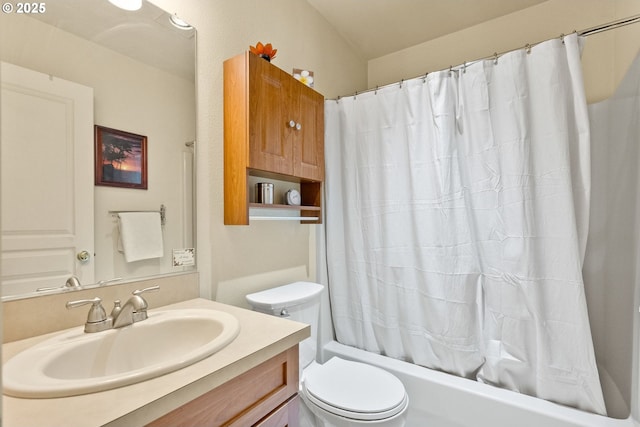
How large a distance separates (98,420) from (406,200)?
A: 64.3 inches

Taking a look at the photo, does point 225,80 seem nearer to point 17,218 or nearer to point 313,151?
point 313,151

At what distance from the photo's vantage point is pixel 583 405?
1420 mm

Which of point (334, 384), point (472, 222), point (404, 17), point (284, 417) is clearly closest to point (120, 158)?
point (284, 417)

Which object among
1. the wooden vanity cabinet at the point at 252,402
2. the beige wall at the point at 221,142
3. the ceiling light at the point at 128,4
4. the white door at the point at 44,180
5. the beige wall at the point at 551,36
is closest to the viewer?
the wooden vanity cabinet at the point at 252,402

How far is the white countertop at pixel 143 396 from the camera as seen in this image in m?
0.56

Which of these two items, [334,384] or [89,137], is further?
[334,384]

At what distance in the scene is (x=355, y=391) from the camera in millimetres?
1379

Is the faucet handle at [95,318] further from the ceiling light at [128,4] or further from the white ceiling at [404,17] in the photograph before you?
the white ceiling at [404,17]

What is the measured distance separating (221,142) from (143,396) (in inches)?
41.5

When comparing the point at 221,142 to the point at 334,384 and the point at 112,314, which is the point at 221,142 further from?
the point at 334,384

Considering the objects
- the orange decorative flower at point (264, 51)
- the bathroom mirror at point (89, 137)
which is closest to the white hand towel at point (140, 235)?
the bathroom mirror at point (89, 137)

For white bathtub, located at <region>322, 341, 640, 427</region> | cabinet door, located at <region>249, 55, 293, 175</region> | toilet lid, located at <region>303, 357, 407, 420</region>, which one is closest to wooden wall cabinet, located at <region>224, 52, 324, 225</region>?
cabinet door, located at <region>249, 55, 293, 175</region>

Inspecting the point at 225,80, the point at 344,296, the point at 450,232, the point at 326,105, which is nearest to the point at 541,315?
the point at 450,232

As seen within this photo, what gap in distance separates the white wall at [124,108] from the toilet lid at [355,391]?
0.81 meters
